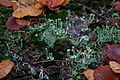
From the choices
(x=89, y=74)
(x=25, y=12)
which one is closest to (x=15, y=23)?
(x=25, y=12)

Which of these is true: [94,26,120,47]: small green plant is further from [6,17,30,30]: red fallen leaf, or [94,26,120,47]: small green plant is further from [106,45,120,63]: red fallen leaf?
[6,17,30,30]: red fallen leaf

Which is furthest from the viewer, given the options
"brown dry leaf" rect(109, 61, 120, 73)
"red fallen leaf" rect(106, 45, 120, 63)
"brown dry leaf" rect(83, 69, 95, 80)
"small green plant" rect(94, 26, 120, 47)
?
"small green plant" rect(94, 26, 120, 47)

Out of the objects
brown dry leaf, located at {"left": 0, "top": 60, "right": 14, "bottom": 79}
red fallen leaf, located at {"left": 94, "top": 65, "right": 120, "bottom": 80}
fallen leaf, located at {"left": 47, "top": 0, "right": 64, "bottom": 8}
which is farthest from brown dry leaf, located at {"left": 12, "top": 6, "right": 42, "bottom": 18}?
red fallen leaf, located at {"left": 94, "top": 65, "right": 120, "bottom": 80}

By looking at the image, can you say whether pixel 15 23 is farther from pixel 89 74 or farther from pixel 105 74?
pixel 105 74

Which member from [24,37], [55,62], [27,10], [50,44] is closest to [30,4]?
[27,10]

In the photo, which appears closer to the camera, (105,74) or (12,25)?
(105,74)

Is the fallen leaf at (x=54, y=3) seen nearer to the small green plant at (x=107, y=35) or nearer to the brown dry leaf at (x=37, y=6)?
the brown dry leaf at (x=37, y=6)
